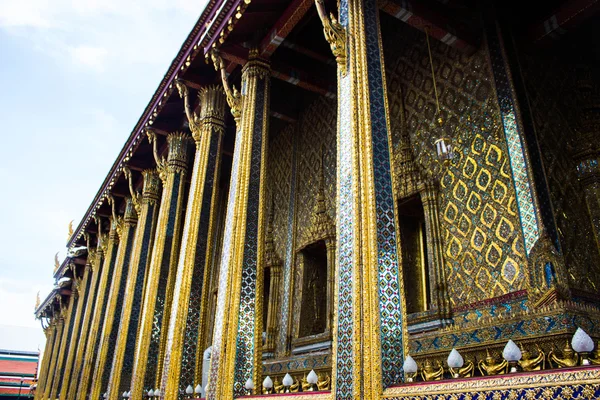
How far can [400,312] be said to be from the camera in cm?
313

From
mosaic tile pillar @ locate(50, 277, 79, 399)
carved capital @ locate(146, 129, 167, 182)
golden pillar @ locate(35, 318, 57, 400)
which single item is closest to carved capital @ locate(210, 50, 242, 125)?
carved capital @ locate(146, 129, 167, 182)

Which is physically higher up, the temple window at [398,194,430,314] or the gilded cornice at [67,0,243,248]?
the gilded cornice at [67,0,243,248]

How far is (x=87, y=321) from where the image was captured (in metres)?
11.5

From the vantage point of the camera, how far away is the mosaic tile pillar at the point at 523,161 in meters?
4.43

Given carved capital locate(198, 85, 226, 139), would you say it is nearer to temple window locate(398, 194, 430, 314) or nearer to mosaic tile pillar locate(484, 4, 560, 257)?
temple window locate(398, 194, 430, 314)

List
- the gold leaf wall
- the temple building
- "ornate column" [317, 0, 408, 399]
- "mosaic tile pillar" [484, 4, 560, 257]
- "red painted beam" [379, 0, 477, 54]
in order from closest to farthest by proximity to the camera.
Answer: "ornate column" [317, 0, 408, 399] → the temple building → "mosaic tile pillar" [484, 4, 560, 257] → "red painted beam" [379, 0, 477, 54] → the gold leaf wall

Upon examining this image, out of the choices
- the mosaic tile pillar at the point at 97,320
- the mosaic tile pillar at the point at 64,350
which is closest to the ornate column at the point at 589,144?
the mosaic tile pillar at the point at 97,320

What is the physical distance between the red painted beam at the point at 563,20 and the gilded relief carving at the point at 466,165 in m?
0.67

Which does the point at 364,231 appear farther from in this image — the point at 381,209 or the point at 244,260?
the point at 244,260

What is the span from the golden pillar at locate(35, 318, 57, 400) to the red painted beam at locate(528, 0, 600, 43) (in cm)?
1708

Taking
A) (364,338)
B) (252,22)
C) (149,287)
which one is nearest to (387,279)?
(364,338)

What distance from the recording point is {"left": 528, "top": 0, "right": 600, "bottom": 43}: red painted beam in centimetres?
523

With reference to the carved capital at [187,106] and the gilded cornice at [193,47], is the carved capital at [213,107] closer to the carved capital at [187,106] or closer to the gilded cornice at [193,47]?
the carved capital at [187,106]

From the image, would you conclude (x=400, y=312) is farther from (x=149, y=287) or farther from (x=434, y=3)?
(x=149, y=287)
